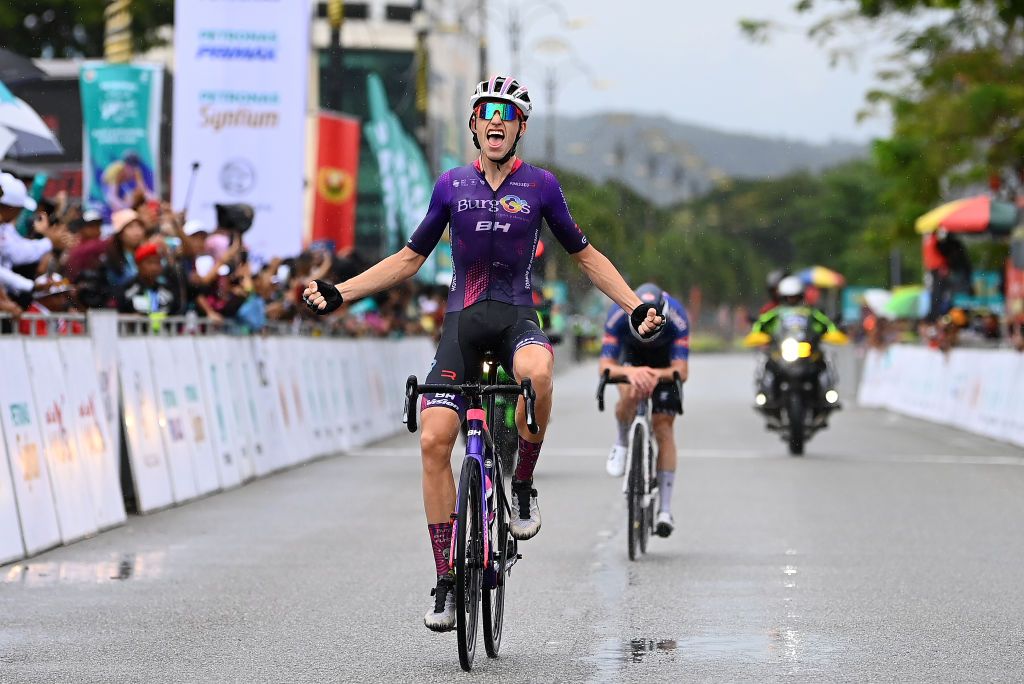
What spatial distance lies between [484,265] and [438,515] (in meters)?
1.06

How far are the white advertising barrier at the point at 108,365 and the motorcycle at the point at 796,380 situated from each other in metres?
9.60

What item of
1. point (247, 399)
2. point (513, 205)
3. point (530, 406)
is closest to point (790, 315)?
point (247, 399)

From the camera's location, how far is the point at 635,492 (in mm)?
12047

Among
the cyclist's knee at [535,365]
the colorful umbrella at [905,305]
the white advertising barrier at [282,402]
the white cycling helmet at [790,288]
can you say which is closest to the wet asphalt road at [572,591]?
the cyclist's knee at [535,365]

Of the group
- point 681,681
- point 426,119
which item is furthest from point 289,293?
point 426,119

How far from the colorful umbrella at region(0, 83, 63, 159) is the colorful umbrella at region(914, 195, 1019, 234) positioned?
22817 mm

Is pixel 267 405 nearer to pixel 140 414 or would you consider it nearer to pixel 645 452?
pixel 140 414

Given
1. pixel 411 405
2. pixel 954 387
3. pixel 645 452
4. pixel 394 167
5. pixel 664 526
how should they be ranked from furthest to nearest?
1. pixel 394 167
2. pixel 954 387
3. pixel 664 526
4. pixel 645 452
5. pixel 411 405

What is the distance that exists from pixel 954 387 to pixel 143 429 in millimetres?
18673

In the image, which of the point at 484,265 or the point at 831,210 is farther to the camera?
the point at 831,210

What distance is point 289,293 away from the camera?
22.2 metres

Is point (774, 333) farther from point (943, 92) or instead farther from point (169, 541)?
point (943, 92)

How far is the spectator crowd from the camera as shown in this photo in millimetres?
14500

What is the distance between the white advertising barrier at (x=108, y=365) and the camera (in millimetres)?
14664
